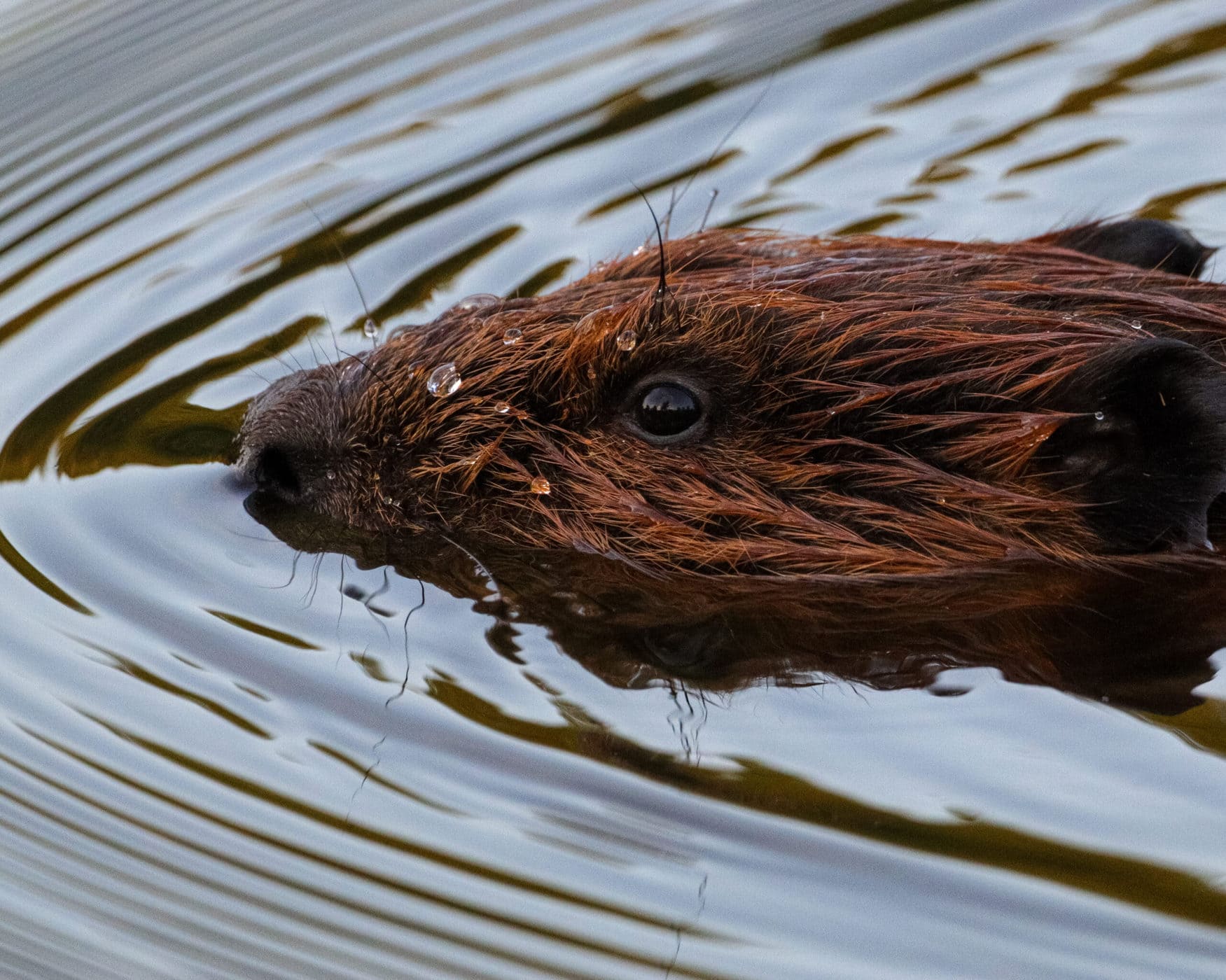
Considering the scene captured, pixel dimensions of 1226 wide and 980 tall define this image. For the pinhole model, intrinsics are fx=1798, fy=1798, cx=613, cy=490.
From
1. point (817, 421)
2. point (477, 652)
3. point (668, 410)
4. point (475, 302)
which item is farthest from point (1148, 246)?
point (477, 652)

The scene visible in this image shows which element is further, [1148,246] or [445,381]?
[1148,246]

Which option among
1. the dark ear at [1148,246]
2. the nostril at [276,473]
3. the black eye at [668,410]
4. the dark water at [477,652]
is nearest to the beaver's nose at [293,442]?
the nostril at [276,473]

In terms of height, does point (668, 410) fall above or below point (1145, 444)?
below

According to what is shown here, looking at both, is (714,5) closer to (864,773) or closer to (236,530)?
(236,530)

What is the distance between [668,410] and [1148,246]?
147cm

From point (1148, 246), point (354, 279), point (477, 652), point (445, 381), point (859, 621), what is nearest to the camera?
point (477, 652)

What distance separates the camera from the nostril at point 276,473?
15.0ft

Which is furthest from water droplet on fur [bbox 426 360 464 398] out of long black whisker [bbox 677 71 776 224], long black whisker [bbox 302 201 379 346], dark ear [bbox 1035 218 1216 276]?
long black whisker [bbox 677 71 776 224]

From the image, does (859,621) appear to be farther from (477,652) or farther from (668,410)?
(477,652)

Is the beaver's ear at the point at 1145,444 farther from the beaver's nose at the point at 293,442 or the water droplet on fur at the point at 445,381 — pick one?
the beaver's nose at the point at 293,442

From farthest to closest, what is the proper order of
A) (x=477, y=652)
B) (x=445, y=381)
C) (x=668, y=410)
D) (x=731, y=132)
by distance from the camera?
1. (x=731, y=132)
2. (x=445, y=381)
3. (x=668, y=410)
4. (x=477, y=652)

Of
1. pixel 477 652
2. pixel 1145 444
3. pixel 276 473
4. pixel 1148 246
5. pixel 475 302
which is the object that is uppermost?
pixel 1148 246

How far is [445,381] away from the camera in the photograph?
4.46 m

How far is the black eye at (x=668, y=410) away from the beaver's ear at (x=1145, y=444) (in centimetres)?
79
